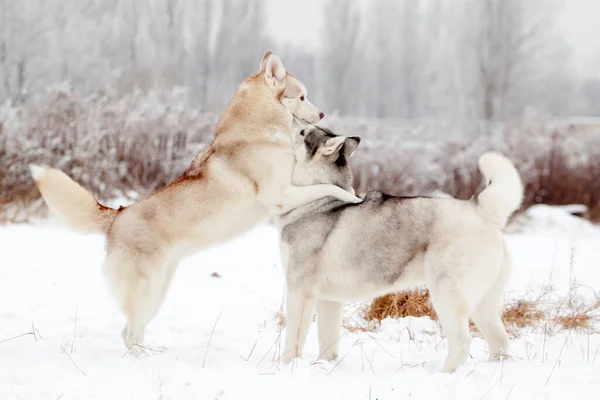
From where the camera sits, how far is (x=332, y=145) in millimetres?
3975

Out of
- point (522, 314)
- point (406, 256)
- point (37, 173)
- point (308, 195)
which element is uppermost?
point (37, 173)

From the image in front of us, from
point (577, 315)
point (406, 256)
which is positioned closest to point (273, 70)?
point (406, 256)

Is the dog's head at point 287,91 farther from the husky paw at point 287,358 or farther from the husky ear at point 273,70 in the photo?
the husky paw at point 287,358

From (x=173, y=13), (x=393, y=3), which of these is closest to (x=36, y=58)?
(x=173, y=13)

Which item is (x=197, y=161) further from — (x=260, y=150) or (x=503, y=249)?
(x=503, y=249)

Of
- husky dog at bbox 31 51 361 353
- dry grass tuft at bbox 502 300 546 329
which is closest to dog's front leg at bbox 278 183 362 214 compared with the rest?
husky dog at bbox 31 51 361 353

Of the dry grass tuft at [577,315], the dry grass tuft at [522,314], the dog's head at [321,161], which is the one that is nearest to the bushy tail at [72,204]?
the dog's head at [321,161]

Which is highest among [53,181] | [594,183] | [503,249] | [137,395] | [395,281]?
[53,181]

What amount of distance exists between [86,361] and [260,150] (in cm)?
187

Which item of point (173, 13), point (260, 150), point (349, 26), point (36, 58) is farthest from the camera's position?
point (349, 26)

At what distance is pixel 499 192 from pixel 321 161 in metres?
1.30

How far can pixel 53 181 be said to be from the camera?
3820 millimetres

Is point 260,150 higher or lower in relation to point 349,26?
lower

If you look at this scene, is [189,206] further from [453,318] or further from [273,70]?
[453,318]
